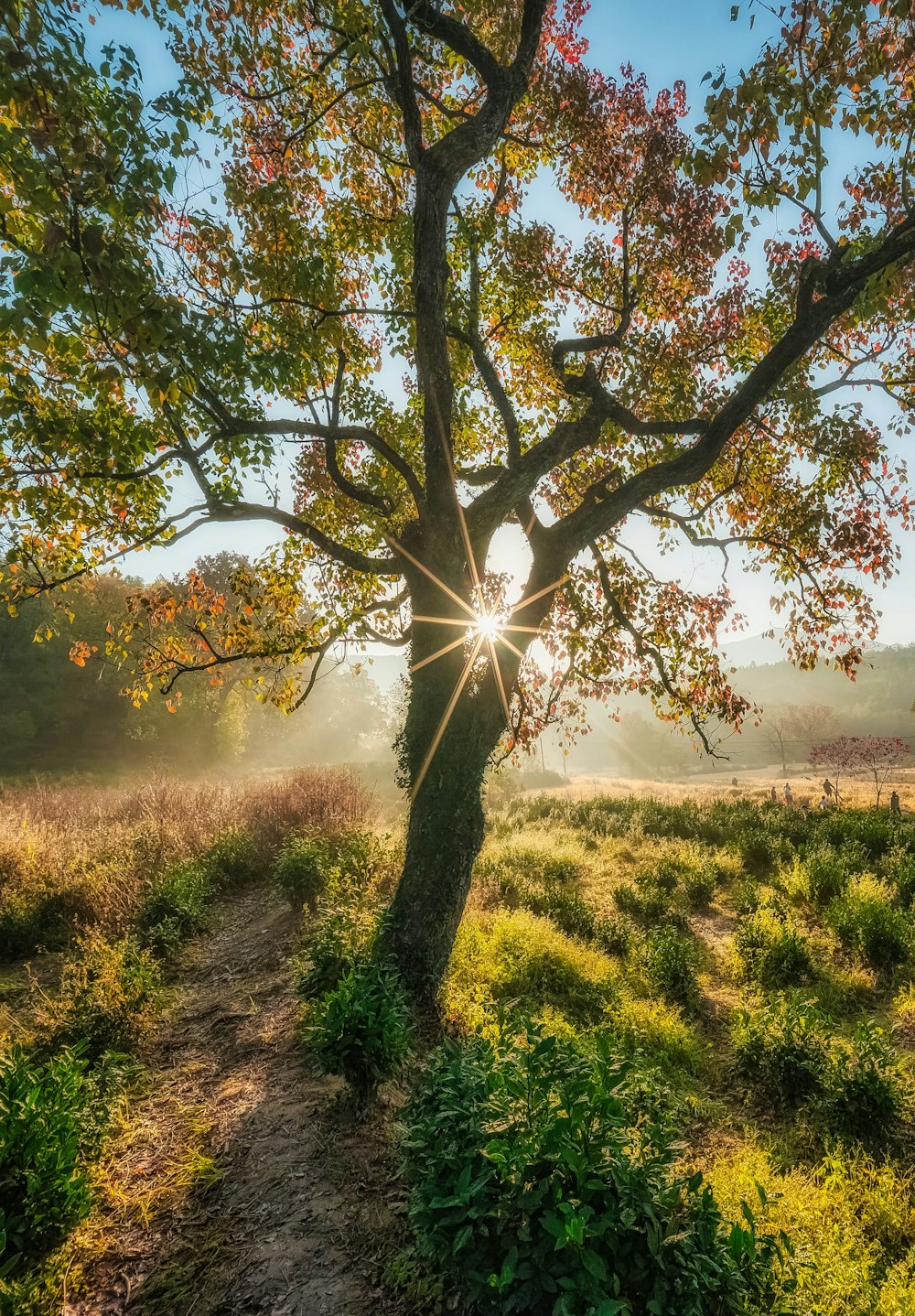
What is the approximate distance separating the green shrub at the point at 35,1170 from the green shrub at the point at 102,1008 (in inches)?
51.4

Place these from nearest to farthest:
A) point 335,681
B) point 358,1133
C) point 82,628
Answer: point 358,1133, point 82,628, point 335,681

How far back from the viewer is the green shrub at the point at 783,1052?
16.2ft

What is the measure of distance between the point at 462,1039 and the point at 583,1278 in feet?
9.55

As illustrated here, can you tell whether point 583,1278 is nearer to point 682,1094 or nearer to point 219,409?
point 682,1094

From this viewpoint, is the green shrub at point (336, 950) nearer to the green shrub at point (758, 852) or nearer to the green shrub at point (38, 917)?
the green shrub at point (38, 917)

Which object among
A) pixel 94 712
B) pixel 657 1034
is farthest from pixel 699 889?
pixel 94 712

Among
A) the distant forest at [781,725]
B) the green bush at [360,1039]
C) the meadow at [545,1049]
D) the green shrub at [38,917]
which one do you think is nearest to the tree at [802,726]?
the distant forest at [781,725]

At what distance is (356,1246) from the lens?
2.97 m

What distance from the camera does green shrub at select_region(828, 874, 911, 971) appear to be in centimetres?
697

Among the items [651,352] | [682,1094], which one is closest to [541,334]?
[651,352]

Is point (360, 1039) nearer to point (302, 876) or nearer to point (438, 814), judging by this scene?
point (438, 814)

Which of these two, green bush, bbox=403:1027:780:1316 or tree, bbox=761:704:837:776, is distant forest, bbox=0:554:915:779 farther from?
tree, bbox=761:704:837:776

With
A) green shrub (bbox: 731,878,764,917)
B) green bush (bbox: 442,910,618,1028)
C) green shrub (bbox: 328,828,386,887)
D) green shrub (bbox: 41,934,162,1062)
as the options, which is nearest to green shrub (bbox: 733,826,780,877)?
green shrub (bbox: 731,878,764,917)

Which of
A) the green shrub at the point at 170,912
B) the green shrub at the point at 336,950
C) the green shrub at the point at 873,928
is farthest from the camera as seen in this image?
the green shrub at the point at 873,928
